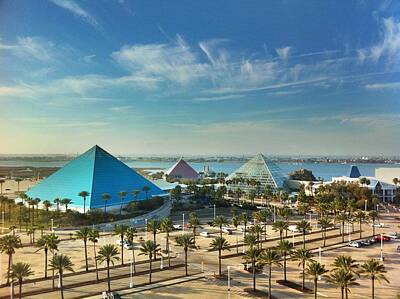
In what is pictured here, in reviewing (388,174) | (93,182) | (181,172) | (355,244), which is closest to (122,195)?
(93,182)

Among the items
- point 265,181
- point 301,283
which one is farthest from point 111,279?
point 265,181

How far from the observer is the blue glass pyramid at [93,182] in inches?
1361

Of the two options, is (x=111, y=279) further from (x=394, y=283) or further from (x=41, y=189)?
(x=41, y=189)

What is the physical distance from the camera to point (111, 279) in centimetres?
1655

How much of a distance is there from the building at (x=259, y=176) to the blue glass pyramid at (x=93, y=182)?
18129mm

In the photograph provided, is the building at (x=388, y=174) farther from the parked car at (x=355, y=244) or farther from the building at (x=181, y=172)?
the building at (x=181, y=172)

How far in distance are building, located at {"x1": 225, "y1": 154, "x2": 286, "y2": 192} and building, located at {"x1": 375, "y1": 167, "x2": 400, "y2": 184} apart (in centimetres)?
1294

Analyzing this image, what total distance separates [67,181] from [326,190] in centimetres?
2943

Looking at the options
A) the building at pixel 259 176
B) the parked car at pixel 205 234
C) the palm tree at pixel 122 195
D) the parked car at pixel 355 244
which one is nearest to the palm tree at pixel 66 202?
A: the palm tree at pixel 122 195

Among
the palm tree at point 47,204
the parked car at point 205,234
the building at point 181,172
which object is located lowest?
the parked car at point 205,234

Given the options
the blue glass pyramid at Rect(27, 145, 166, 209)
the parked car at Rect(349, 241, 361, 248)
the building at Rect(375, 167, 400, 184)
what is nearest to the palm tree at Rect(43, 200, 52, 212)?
the blue glass pyramid at Rect(27, 145, 166, 209)

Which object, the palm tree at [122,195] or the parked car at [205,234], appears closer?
the parked car at [205,234]

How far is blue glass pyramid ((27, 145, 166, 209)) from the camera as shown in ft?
113

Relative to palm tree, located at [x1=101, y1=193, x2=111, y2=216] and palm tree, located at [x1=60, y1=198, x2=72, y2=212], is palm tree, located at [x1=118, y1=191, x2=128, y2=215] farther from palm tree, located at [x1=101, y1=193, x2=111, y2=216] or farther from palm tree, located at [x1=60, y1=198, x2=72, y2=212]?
palm tree, located at [x1=60, y1=198, x2=72, y2=212]
